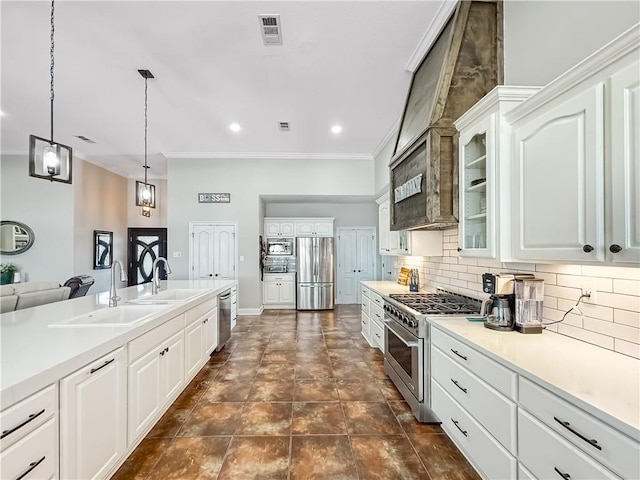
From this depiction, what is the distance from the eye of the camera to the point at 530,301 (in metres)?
1.96

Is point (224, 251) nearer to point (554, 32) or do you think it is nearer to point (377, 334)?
point (377, 334)

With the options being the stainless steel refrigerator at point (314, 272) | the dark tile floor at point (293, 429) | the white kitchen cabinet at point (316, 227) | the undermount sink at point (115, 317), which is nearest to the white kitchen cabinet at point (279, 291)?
the stainless steel refrigerator at point (314, 272)

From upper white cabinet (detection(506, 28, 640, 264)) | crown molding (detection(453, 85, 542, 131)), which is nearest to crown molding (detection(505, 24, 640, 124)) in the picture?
upper white cabinet (detection(506, 28, 640, 264))

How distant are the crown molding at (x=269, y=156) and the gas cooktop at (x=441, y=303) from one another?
4.00m

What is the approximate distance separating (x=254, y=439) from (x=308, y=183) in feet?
16.8

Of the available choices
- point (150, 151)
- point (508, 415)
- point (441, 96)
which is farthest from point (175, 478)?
point (150, 151)

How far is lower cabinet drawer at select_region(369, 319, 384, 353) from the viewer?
399cm

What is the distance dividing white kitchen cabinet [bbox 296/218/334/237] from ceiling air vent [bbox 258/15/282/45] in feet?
15.2

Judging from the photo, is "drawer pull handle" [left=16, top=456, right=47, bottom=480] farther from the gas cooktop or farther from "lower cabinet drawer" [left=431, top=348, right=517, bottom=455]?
the gas cooktop

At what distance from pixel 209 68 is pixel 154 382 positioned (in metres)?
3.17

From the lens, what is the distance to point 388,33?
9.23 ft

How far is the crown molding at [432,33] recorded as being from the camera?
97.3 inches

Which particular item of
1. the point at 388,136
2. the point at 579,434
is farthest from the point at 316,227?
the point at 579,434

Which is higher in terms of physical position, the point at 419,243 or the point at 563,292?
the point at 419,243
